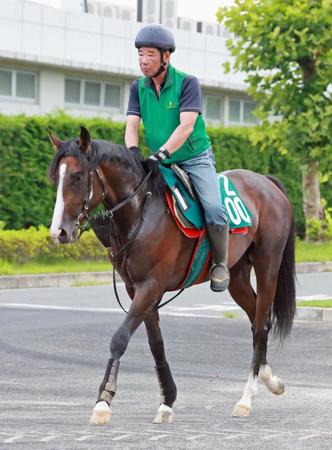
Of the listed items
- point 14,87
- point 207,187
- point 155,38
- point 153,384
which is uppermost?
point 155,38

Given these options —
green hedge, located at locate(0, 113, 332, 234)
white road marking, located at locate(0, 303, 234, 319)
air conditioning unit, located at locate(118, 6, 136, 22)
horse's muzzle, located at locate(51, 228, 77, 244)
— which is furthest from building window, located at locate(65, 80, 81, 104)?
horse's muzzle, located at locate(51, 228, 77, 244)

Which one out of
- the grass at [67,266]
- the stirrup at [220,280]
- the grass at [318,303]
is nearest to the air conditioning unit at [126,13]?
the grass at [67,266]

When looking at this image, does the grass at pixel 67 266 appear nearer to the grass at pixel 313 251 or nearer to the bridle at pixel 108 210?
the grass at pixel 313 251

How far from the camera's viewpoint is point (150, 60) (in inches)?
348

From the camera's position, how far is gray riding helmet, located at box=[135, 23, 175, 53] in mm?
8805

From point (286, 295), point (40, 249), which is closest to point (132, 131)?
point (286, 295)

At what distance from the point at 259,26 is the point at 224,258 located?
69.1ft

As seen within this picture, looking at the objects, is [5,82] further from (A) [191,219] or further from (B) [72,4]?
(A) [191,219]

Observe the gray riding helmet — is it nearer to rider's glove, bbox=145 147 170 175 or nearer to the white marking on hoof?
rider's glove, bbox=145 147 170 175

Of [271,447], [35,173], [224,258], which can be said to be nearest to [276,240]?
[224,258]

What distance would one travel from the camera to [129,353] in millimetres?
12711

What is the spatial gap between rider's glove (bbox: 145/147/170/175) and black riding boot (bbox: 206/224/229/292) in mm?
656

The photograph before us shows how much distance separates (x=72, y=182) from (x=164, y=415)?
5.44ft

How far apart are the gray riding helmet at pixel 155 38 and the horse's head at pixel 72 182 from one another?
95 cm
